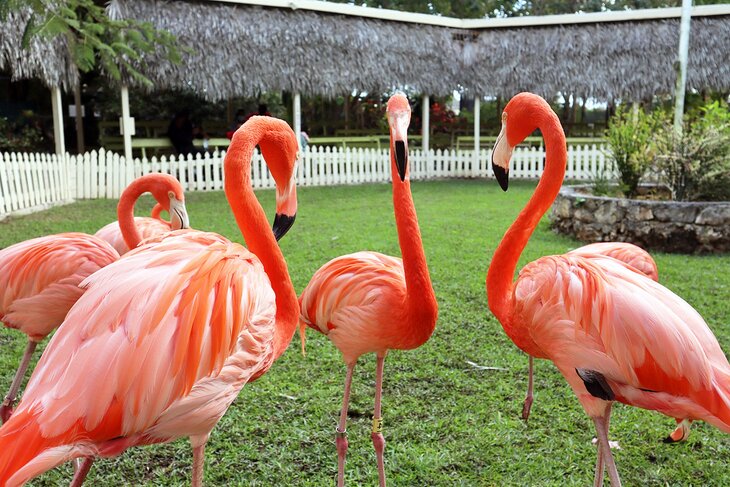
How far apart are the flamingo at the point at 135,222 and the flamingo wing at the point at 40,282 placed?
0.61m

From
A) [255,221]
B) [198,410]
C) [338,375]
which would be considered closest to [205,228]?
[338,375]

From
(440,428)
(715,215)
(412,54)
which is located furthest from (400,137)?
(412,54)

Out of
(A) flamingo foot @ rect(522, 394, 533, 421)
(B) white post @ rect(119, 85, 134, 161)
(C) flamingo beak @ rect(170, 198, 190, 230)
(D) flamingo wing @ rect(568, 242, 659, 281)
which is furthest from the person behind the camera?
(B) white post @ rect(119, 85, 134, 161)

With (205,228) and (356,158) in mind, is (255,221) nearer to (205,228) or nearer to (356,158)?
(205,228)

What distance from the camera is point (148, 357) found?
5.91 feet

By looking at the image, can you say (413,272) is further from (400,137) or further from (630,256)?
(630,256)

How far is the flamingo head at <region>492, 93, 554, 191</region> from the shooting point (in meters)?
2.73

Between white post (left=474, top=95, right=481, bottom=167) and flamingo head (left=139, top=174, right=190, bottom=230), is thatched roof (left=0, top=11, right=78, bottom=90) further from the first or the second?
white post (left=474, top=95, right=481, bottom=167)

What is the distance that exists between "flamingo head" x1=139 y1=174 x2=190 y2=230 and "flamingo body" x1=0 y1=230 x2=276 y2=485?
219 cm

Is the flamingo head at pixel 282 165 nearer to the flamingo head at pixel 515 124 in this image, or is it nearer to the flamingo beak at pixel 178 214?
the flamingo head at pixel 515 124

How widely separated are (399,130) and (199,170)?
38.5 feet

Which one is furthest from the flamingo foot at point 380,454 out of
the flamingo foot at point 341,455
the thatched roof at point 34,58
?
the thatched roof at point 34,58

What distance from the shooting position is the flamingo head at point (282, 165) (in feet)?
8.29

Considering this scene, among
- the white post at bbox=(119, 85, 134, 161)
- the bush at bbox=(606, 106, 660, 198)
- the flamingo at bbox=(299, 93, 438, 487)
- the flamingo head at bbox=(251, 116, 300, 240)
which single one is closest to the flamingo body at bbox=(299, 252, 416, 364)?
the flamingo at bbox=(299, 93, 438, 487)
